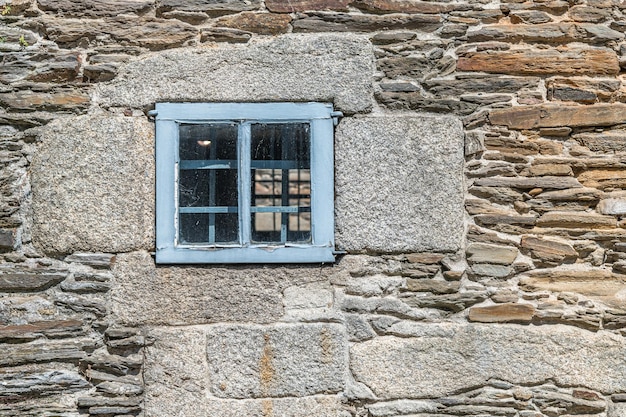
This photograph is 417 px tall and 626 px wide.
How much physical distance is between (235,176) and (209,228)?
0.29 meters

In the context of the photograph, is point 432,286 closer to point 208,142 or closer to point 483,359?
point 483,359

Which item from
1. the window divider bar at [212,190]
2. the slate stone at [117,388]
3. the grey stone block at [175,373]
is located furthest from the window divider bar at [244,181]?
the slate stone at [117,388]

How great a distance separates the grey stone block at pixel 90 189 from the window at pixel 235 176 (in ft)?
0.46

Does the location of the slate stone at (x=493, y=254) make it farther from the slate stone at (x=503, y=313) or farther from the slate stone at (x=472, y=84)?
the slate stone at (x=472, y=84)

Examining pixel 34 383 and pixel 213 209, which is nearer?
pixel 34 383

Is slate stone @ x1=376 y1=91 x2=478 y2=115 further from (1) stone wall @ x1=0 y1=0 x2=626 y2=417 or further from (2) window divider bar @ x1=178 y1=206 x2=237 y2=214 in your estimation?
(2) window divider bar @ x1=178 y1=206 x2=237 y2=214

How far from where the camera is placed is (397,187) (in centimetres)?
281

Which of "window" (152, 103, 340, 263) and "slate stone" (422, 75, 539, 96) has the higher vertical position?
"slate stone" (422, 75, 539, 96)

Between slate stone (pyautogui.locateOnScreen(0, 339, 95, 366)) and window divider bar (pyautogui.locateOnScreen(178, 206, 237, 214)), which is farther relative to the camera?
window divider bar (pyautogui.locateOnScreen(178, 206, 237, 214))

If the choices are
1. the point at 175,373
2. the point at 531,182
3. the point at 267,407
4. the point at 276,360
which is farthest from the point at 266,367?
the point at 531,182

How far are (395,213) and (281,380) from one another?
978 millimetres

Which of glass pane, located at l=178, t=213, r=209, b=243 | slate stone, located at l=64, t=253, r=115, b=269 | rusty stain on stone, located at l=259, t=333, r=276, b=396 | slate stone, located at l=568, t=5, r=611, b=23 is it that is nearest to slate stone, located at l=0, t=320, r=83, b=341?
slate stone, located at l=64, t=253, r=115, b=269

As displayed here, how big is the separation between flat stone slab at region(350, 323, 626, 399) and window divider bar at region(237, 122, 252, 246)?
778 mm

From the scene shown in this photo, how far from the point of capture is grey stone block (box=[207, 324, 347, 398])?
2.79 metres
